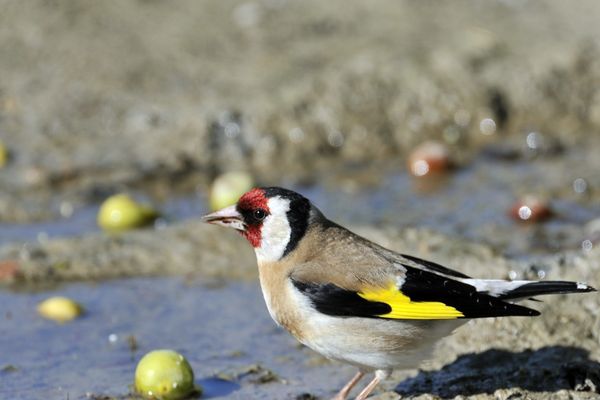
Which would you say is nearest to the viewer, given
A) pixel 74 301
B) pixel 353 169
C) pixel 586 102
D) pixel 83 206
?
pixel 74 301

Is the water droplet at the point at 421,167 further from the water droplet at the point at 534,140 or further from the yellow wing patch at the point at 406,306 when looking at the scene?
the yellow wing patch at the point at 406,306

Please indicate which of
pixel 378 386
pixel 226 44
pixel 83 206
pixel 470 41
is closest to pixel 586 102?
pixel 470 41

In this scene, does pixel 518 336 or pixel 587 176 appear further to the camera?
pixel 587 176

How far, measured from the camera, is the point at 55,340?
628cm

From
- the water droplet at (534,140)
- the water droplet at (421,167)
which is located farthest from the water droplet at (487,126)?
the water droplet at (421,167)

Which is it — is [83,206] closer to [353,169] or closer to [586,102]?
[353,169]

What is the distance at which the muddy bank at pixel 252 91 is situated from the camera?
30.3 ft

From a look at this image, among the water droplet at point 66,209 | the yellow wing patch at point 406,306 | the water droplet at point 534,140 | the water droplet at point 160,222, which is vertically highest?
the water droplet at point 534,140

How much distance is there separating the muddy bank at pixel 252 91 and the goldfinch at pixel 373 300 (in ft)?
12.0

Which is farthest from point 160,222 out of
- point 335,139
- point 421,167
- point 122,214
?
point 421,167

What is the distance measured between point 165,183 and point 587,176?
3350mm

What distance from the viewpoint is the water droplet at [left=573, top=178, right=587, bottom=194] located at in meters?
8.84

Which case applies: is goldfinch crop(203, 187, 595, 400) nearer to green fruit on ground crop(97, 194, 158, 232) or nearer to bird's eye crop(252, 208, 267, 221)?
bird's eye crop(252, 208, 267, 221)

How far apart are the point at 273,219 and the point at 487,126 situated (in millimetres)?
4785
